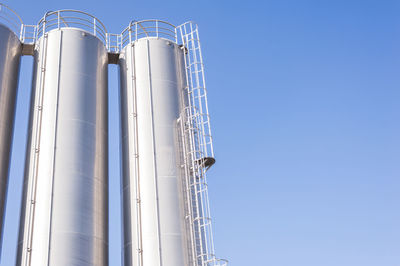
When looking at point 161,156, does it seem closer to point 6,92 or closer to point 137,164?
point 137,164

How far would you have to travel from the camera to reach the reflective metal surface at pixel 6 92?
18.3 m

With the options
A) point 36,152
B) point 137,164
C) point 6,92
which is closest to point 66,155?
point 36,152

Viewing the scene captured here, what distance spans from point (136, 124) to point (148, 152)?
4.55 feet

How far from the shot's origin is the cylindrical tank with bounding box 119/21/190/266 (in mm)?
16969

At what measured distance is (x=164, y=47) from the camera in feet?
69.2

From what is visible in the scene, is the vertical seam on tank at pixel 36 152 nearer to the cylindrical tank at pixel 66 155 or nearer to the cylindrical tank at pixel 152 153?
the cylindrical tank at pixel 66 155

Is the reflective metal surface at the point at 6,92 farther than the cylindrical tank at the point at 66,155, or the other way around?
the reflective metal surface at the point at 6,92

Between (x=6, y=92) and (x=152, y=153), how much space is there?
6.14m

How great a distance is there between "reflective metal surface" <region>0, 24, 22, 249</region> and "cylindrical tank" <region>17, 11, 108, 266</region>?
3.02ft

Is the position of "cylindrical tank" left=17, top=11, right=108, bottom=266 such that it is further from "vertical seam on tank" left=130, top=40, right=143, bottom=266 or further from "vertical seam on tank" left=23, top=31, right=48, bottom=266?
"vertical seam on tank" left=130, top=40, right=143, bottom=266

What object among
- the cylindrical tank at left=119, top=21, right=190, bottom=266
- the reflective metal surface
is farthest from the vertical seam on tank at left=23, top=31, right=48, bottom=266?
the cylindrical tank at left=119, top=21, right=190, bottom=266

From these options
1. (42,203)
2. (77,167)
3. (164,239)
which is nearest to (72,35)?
(77,167)

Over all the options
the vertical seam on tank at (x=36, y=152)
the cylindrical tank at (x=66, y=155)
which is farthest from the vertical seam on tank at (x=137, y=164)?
the vertical seam on tank at (x=36, y=152)

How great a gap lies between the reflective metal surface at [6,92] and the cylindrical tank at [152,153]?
13.8ft
